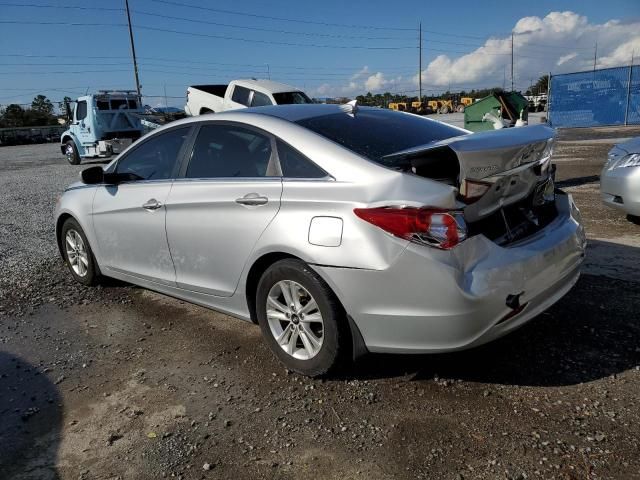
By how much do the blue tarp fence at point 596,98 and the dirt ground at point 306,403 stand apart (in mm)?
21348

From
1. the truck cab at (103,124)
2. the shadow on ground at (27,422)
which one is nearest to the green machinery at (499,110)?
the shadow on ground at (27,422)

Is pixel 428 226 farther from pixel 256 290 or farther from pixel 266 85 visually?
pixel 266 85

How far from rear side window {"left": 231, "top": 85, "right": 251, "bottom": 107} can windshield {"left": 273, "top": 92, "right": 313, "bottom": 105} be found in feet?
2.75

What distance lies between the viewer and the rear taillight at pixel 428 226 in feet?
9.00

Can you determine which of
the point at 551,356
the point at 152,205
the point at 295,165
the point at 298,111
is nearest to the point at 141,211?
the point at 152,205

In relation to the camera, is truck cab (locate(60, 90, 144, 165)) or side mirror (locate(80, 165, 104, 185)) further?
truck cab (locate(60, 90, 144, 165))

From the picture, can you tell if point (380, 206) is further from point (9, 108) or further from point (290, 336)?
point (9, 108)

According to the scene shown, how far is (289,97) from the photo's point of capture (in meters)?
14.3

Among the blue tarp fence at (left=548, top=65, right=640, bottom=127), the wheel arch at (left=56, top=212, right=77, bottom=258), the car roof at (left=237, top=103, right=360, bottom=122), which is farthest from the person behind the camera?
the blue tarp fence at (left=548, top=65, right=640, bottom=127)

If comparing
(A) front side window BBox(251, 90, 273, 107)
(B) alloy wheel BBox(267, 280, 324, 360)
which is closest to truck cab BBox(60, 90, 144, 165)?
(A) front side window BBox(251, 90, 273, 107)

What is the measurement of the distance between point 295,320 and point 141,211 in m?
1.75

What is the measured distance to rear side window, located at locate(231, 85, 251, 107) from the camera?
14227mm

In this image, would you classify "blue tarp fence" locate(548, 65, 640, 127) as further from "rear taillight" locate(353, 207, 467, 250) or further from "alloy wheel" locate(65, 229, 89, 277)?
"rear taillight" locate(353, 207, 467, 250)

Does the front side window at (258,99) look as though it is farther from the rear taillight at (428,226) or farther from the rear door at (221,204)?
the rear taillight at (428,226)
